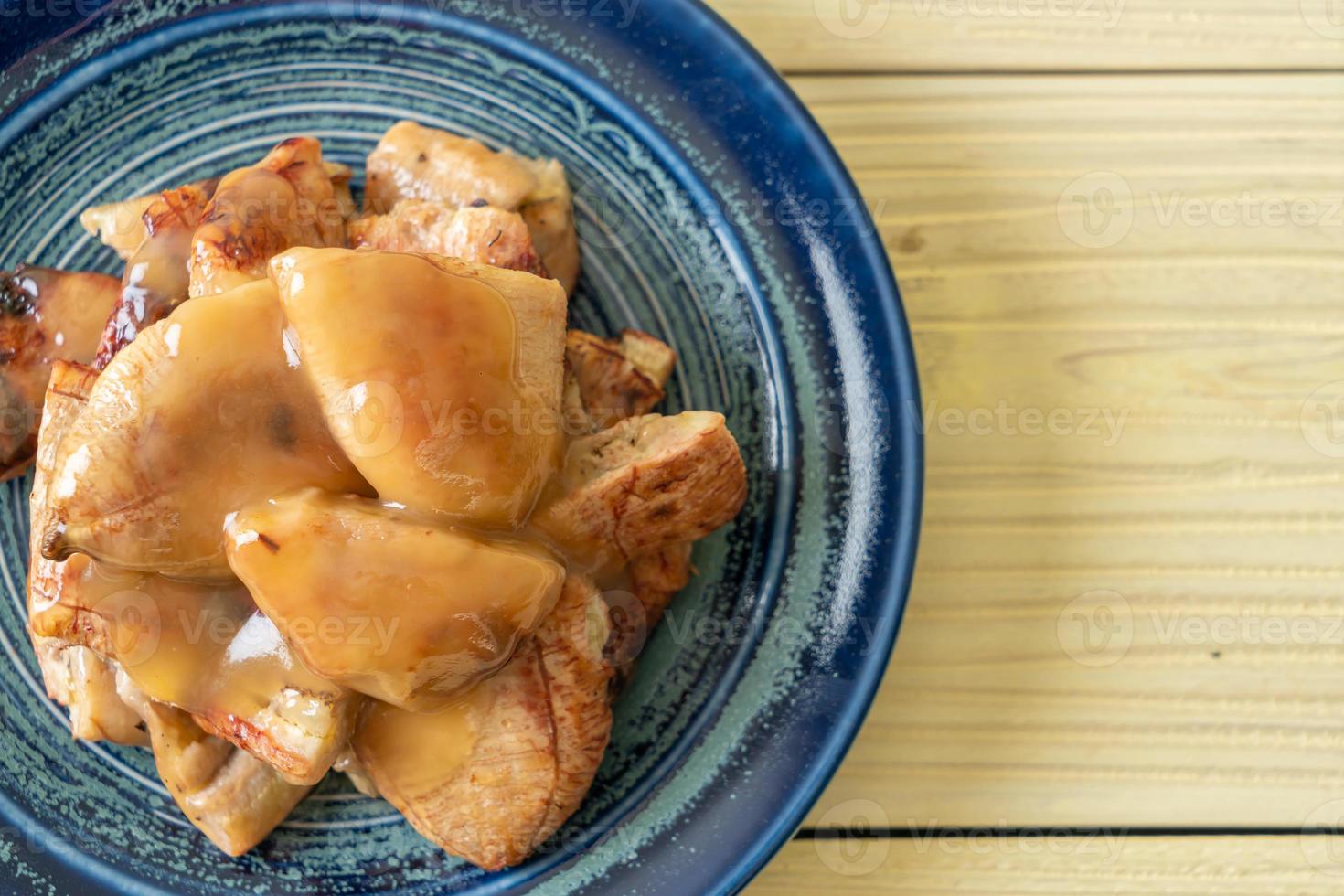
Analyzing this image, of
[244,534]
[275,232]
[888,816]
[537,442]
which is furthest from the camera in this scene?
[888,816]

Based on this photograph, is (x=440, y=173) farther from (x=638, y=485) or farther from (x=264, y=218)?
(x=638, y=485)

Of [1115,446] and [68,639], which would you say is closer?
[68,639]

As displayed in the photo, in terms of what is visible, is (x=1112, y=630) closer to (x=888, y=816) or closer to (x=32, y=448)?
(x=888, y=816)

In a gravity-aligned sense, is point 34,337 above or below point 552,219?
below

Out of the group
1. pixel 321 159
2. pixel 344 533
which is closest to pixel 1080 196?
pixel 321 159

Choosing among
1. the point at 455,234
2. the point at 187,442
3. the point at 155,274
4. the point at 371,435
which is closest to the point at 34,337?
the point at 155,274
